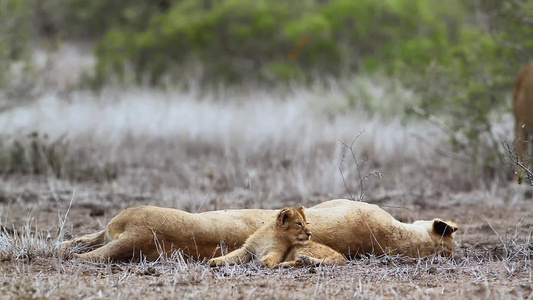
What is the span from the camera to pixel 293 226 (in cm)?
394

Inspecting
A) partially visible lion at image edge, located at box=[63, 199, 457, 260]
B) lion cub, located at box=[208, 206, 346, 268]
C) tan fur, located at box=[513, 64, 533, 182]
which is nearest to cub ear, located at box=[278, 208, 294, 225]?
lion cub, located at box=[208, 206, 346, 268]

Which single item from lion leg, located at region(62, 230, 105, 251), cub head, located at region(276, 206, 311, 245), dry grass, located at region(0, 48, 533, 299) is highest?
cub head, located at region(276, 206, 311, 245)

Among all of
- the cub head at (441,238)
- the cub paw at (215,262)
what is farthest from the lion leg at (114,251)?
the cub head at (441,238)

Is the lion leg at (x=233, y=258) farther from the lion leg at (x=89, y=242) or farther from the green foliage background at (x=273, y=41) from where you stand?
the green foliage background at (x=273, y=41)

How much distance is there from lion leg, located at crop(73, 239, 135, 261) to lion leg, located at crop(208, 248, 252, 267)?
1.42 ft

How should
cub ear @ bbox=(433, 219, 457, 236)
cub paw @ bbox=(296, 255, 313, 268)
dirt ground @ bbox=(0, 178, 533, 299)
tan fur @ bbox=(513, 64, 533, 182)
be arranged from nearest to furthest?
dirt ground @ bbox=(0, 178, 533, 299), cub paw @ bbox=(296, 255, 313, 268), cub ear @ bbox=(433, 219, 457, 236), tan fur @ bbox=(513, 64, 533, 182)

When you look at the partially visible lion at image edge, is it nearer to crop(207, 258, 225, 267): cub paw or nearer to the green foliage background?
crop(207, 258, 225, 267): cub paw

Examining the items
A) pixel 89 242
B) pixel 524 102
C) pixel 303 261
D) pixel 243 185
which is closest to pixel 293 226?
pixel 303 261

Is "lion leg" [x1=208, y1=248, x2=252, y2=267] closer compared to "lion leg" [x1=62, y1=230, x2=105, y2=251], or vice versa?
"lion leg" [x1=208, y1=248, x2=252, y2=267]

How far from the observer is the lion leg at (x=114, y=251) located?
3.99 m

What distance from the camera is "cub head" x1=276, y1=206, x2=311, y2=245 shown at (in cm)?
393

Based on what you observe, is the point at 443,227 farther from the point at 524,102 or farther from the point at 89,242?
the point at 524,102

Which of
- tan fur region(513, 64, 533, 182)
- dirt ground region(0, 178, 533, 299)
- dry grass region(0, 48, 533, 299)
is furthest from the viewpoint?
tan fur region(513, 64, 533, 182)

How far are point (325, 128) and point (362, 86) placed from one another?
255 cm
